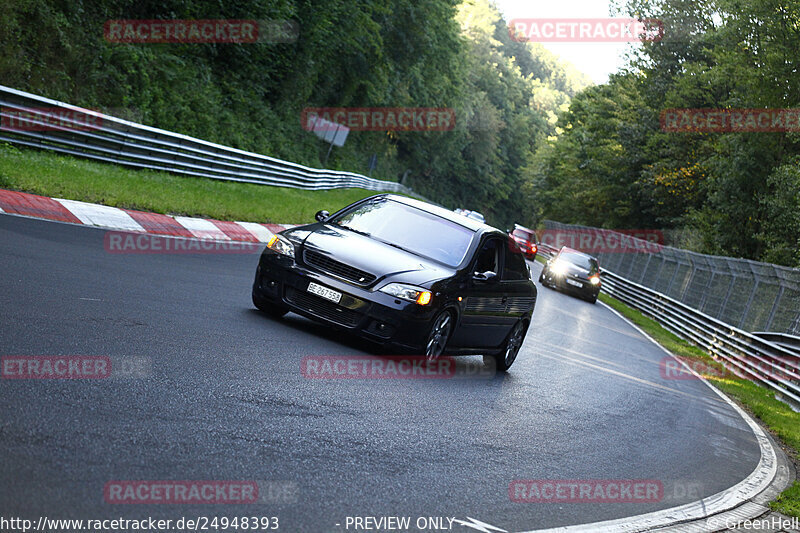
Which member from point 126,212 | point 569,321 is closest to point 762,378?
point 569,321

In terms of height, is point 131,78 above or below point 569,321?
above

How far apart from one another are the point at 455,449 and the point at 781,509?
2811mm

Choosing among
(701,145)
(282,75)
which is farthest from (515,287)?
(701,145)

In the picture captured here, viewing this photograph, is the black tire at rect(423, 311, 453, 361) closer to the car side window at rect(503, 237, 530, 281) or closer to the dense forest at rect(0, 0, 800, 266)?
the car side window at rect(503, 237, 530, 281)

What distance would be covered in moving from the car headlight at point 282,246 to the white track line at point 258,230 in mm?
8809

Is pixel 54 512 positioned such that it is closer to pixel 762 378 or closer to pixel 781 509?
pixel 781 509

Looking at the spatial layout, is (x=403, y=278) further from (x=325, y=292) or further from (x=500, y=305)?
(x=500, y=305)

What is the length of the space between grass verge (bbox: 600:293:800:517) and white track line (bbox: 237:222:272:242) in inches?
352

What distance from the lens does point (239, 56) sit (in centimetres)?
3941

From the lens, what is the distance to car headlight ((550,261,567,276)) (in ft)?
105

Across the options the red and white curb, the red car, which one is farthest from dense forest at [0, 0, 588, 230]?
the red car

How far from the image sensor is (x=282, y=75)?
146 feet

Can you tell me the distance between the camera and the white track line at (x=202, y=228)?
16.5 m

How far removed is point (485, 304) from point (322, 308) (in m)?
2.06
